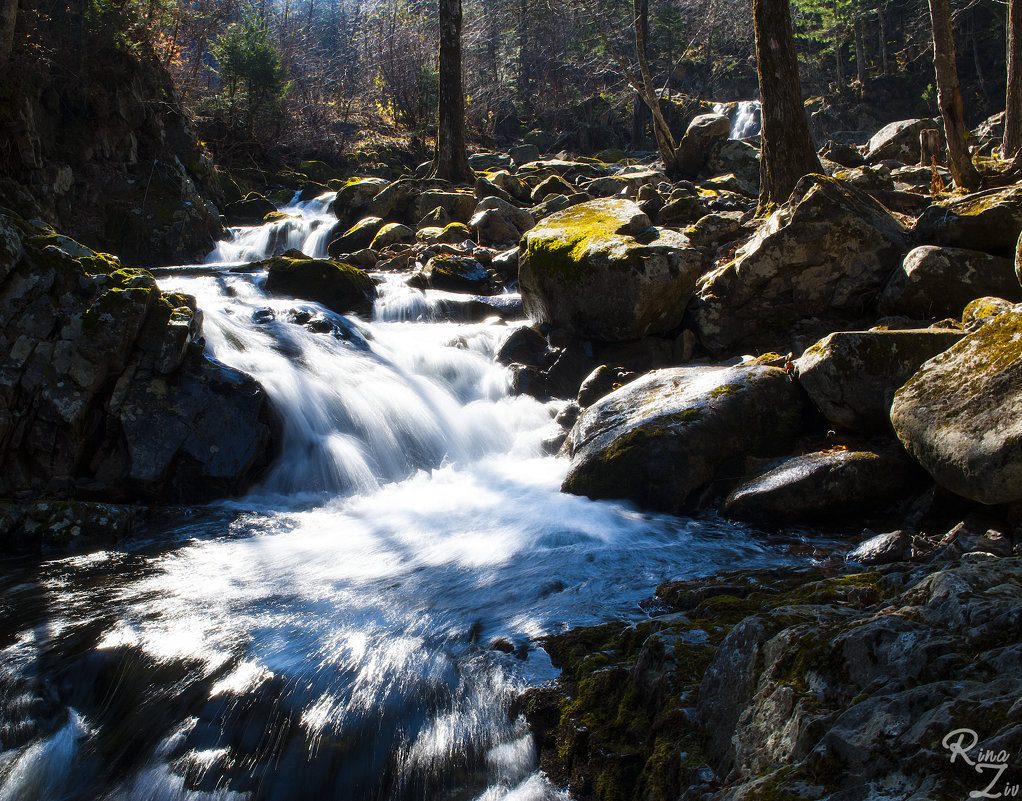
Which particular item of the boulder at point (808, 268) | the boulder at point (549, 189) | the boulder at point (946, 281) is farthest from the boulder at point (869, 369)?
the boulder at point (549, 189)

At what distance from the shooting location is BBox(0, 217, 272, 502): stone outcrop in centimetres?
654

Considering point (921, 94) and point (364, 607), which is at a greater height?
point (921, 94)

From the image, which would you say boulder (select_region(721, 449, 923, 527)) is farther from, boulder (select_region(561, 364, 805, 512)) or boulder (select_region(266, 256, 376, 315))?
boulder (select_region(266, 256, 376, 315))

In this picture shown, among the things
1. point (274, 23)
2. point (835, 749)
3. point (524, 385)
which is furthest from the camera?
point (274, 23)

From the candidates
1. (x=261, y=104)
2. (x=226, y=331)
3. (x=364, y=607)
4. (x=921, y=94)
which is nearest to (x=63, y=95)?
(x=226, y=331)

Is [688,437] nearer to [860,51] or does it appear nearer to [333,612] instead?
[333,612]

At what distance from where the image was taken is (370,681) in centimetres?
367

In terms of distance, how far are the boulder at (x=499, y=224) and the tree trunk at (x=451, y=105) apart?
12.1ft

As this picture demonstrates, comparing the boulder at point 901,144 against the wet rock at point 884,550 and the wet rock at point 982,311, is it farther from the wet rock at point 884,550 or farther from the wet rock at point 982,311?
the wet rock at point 884,550

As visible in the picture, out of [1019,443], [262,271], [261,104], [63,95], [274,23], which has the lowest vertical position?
[1019,443]

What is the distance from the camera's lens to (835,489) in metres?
5.45

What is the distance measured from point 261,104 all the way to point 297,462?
752 inches

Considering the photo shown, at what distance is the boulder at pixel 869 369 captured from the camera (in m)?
5.89

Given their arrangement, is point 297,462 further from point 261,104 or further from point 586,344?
point 261,104
